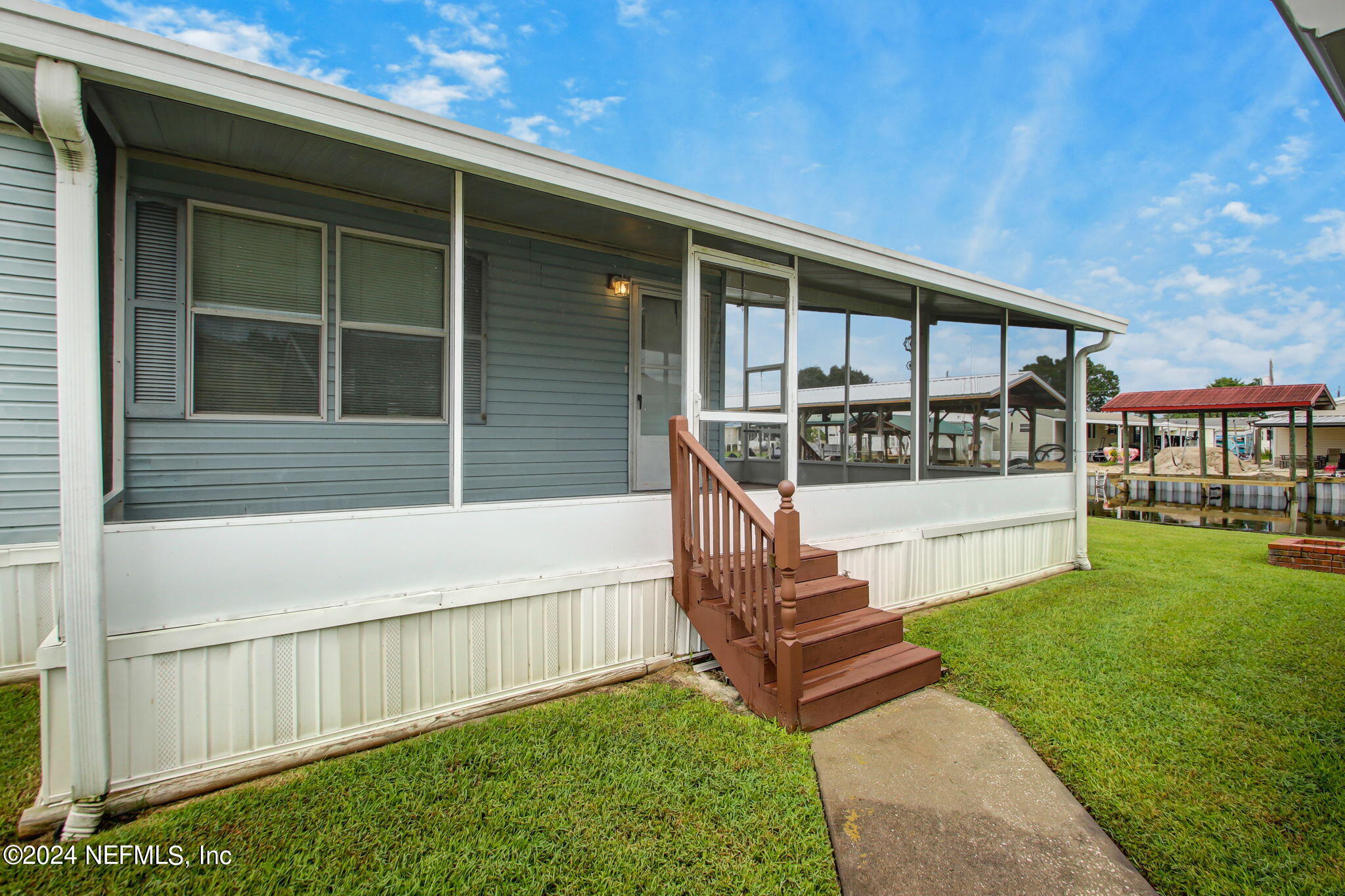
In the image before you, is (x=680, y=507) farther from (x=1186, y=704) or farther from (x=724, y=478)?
(x=1186, y=704)

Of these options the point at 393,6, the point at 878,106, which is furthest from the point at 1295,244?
the point at 393,6

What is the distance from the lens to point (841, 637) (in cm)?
317

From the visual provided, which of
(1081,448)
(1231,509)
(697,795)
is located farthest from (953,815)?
(1231,509)

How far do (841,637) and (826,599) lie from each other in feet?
0.96

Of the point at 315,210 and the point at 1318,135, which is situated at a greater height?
the point at 1318,135

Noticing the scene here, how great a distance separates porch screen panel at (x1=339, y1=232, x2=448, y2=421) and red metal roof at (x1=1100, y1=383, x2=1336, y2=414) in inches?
690

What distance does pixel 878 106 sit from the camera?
140ft

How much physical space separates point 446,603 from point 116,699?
1.17 metres

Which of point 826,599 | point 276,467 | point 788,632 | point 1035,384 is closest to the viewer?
point 788,632

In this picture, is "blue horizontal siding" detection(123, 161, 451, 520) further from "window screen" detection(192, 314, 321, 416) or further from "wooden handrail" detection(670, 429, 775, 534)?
"wooden handrail" detection(670, 429, 775, 534)

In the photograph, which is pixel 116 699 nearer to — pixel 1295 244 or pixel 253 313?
pixel 253 313

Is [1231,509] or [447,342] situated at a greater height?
[447,342]

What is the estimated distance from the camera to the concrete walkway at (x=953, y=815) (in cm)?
187

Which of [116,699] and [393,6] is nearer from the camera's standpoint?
[116,699]
